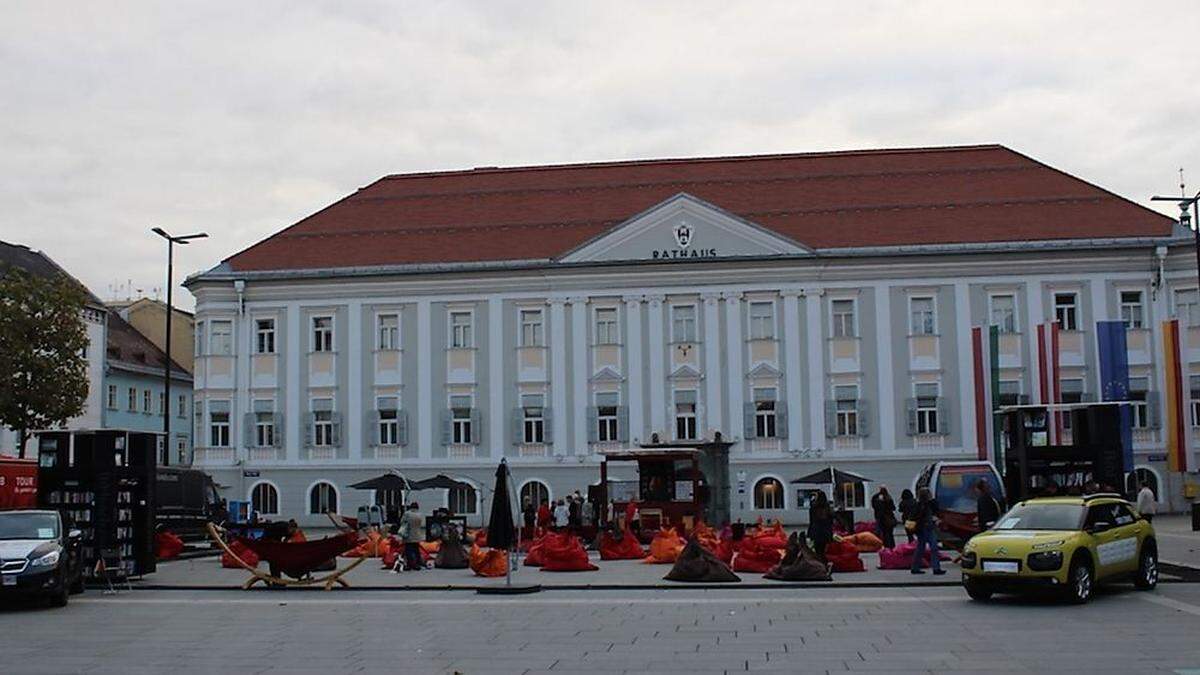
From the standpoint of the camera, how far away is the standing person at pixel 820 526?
2528 centimetres

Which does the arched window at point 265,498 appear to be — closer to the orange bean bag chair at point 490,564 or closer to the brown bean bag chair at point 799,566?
the orange bean bag chair at point 490,564

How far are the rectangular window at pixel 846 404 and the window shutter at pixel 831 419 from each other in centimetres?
11

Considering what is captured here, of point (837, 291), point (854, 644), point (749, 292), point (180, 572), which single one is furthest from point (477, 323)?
point (854, 644)

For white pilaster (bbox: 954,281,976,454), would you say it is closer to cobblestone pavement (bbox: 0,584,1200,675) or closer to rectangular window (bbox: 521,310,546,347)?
rectangular window (bbox: 521,310,546,347)

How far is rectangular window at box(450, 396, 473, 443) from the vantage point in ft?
169

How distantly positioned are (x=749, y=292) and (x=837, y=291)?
333cm

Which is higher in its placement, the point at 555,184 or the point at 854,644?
the point at 555,184

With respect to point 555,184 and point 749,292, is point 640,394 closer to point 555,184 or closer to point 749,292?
point 749,292

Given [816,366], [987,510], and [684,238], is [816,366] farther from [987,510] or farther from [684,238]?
[987,510]

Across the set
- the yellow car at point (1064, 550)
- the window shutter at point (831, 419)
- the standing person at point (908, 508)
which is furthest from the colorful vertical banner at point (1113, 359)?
the yellow car at point (1064, 550)

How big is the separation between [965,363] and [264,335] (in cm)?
2751

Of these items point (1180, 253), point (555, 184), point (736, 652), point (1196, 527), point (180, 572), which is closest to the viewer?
point (736, 652)

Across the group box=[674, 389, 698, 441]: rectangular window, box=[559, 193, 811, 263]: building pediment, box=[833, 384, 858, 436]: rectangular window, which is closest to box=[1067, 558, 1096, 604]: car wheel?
box=[833, 384, 858, 436]: rectangular window

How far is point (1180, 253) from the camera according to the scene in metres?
48.8
